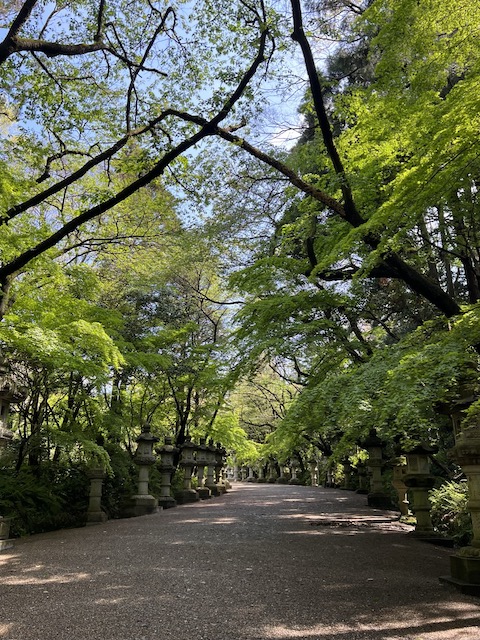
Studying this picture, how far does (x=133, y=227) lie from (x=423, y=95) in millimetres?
6709

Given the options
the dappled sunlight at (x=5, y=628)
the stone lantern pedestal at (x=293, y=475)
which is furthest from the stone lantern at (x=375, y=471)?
the stone lantern pedestal at (x=293, y=475)

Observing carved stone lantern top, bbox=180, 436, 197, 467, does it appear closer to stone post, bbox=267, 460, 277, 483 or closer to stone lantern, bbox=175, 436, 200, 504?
stone lantern, bbox=175, 436, 200, 504

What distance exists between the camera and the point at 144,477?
11.4 meters

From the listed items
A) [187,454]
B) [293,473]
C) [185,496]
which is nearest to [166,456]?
[187,454]

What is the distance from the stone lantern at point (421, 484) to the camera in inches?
281

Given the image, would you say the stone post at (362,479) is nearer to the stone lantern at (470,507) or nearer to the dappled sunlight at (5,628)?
the stone lantern at (470,507)

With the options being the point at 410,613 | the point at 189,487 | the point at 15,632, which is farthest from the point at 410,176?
the point at 189,487

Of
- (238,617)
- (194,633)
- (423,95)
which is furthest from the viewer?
(423,95)

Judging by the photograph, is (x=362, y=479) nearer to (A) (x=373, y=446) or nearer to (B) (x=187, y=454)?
(A) (x=373, y=446)

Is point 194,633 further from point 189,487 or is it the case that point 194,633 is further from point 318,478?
point 318,478

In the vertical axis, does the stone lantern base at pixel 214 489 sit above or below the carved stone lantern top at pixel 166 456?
below

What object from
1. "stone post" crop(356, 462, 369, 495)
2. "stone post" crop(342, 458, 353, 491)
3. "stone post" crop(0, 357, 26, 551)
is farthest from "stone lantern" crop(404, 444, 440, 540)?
"stone post" crop(342, 458, 353, 491)

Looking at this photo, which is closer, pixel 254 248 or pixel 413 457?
pixel 413 457

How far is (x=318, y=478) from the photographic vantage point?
92.0ft
